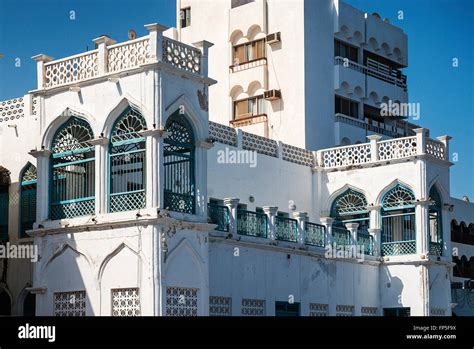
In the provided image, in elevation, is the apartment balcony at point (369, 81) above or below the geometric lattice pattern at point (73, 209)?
above

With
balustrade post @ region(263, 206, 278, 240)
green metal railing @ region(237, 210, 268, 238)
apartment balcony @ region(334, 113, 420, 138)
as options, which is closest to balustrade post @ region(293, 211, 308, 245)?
balustrade post @ region(263, 206, 278, 240)

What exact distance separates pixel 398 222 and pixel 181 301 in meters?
10.7

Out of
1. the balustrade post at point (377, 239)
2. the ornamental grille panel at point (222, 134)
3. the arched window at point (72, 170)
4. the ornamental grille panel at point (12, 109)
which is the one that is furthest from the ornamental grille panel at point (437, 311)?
the ornamental grille panel at point (12, 109)

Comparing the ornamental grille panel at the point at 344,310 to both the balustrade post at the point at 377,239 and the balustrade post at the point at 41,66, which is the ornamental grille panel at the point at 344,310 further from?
the balustrade post at the point at 41,66

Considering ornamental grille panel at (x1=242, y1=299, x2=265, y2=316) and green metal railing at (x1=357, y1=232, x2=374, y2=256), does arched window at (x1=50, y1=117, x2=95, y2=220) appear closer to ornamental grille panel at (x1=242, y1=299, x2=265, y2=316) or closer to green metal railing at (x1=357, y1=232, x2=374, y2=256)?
ornamental grille panel at (x1=242, y1=299, x2=265, y2=316)

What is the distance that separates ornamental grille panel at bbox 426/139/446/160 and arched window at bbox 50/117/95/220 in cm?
1103

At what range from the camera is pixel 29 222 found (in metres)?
24.3

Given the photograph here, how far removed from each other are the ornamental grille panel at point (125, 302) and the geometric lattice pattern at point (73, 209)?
75.1 inches

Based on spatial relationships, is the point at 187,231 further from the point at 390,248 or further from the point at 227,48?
the point at 227,48

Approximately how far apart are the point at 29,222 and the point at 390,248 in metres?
10.6

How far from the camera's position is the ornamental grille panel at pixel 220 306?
2261 cm

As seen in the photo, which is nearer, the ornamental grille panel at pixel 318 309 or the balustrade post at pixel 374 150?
the ornamental grille panel at pixel 318 309

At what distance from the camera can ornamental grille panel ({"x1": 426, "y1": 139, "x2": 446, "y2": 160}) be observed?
28.8 metres
